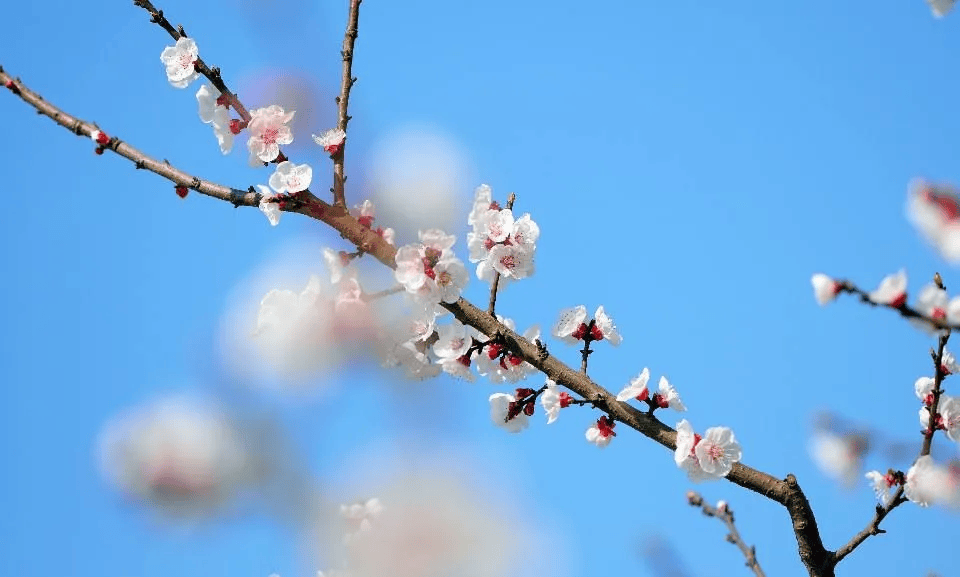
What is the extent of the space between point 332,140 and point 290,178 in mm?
264

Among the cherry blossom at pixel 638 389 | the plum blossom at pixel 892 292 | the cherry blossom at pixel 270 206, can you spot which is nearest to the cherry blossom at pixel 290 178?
the cherry blossom at pixel 270 206

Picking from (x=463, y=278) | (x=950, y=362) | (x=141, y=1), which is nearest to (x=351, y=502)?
(x=463, y=278)

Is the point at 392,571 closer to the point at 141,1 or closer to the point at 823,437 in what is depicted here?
the point at 823,437

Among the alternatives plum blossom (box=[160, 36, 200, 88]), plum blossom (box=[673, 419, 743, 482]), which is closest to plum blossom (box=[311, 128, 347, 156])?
plum blossom (box=[160, 36, 200, 88])

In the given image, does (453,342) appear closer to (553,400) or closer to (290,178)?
(553,400)

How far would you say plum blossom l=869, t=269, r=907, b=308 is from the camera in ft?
9.30

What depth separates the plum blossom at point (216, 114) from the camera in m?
4.17

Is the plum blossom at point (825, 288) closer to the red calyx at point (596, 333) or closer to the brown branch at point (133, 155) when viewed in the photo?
the red calyx at point (596, 333)

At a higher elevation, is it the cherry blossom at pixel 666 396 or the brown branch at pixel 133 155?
the brown branch at pixel 133 155

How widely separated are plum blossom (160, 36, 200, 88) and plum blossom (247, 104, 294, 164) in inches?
16.3

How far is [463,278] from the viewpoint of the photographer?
360 centimetres

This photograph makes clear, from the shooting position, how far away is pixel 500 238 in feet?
12.3

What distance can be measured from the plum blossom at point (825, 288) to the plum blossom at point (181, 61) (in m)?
3.02

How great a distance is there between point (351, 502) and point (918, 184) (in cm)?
333
